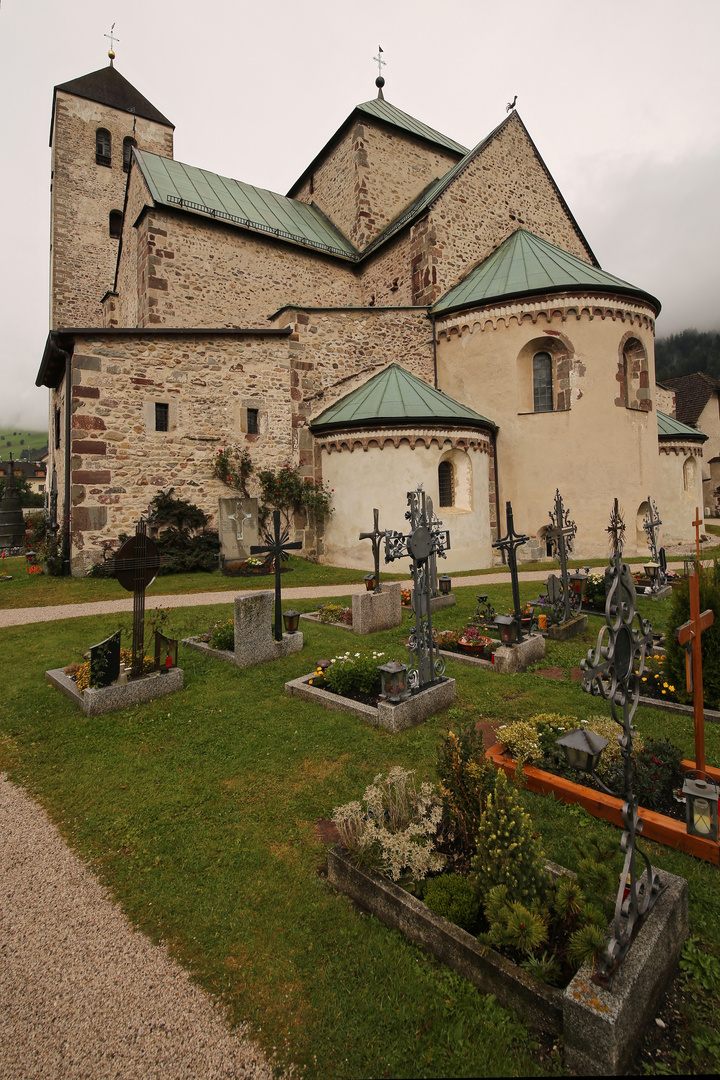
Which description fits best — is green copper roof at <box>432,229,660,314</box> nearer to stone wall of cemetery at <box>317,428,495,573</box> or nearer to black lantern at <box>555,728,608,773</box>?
stone wall of cemetery at <box>317,428,495,573</box>

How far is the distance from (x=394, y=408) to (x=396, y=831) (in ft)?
40.9

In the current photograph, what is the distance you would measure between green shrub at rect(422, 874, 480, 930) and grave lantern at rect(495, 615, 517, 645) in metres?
4.18

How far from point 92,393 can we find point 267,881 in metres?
13.1

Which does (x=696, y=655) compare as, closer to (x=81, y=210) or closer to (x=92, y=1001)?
(x=92, y=1001)

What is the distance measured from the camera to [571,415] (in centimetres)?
1588

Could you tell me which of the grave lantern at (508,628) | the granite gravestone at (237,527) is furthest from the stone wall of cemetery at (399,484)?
the grave lantern at (508,628)

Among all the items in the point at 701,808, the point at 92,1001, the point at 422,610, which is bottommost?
the point at 92,1001

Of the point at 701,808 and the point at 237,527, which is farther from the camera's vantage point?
the point at 237,527

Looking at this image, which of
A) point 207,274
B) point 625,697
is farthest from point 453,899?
point 207,274

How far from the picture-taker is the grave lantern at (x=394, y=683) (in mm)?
5398

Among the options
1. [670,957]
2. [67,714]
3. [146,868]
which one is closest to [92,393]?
[67,714]

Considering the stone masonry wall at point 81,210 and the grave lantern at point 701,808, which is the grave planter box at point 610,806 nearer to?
the grave lantern at point 701,808

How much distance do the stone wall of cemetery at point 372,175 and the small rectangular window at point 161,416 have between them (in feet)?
41.0

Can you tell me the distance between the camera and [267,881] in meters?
3.21
